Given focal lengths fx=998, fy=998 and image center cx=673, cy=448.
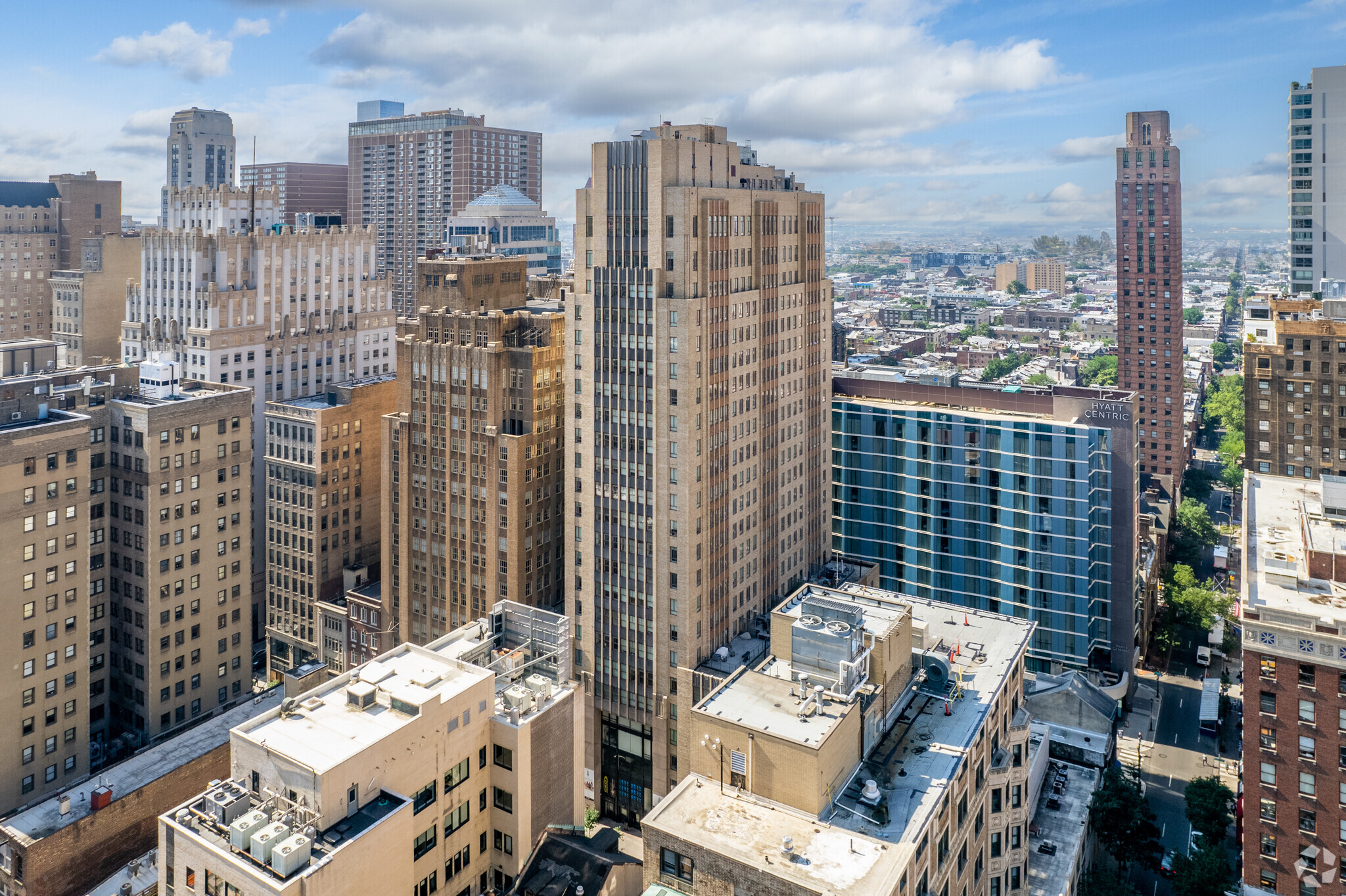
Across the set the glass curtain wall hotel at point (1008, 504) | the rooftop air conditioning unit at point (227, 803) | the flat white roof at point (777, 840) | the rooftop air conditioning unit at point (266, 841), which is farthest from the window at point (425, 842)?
the glass curtain wall hotel at point (1008, 504)

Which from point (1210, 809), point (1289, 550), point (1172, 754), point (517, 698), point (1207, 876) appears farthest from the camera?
point (1172, 754)

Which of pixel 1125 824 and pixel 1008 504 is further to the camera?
pixel 1008 504

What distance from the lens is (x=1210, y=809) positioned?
110 m

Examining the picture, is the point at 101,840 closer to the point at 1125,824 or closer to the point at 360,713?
the point at 360,713

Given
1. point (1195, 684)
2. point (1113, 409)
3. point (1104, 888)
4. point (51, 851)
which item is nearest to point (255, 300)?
point (51, 851)

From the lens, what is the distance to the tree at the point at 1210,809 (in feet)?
360

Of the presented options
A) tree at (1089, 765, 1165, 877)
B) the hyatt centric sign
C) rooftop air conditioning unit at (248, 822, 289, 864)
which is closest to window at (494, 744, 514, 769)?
rooftop air conditioning unit at (248, 822, 289, 864)

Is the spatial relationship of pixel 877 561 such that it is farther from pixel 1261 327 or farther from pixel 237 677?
pixel 237 677

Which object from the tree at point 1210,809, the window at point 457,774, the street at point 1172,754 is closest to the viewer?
the window at point 457,774

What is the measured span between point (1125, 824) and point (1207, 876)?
10.4 m

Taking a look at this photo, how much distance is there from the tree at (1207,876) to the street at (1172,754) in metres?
9.24

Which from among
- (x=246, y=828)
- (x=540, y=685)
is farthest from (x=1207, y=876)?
(x=246, y=828)

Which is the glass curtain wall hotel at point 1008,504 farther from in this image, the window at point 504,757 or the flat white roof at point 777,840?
the window at point 504,757

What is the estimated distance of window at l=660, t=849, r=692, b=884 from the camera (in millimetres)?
63469
